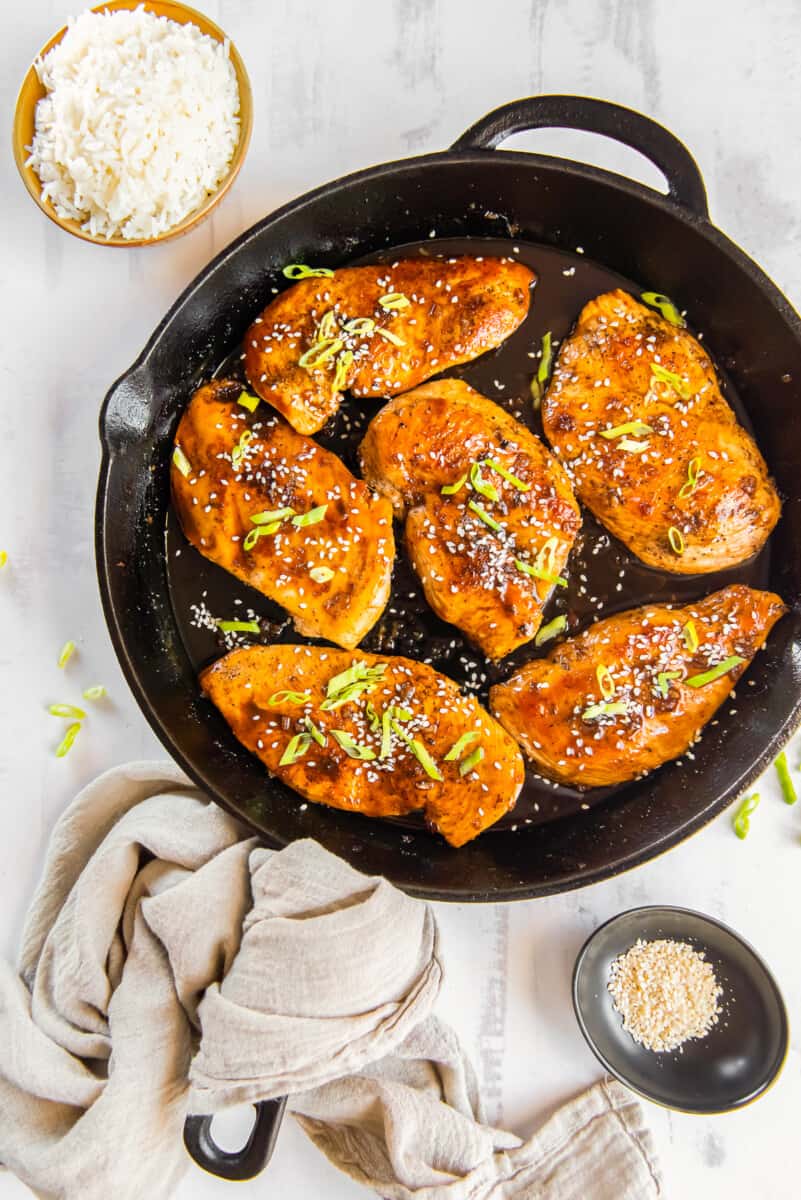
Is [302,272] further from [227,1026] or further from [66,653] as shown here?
[227,1026]

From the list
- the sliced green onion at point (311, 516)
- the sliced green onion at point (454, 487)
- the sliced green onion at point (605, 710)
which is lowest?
the sliced green onion at point (605, 710)

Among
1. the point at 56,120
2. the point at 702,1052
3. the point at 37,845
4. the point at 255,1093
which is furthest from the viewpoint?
the point at 37,845

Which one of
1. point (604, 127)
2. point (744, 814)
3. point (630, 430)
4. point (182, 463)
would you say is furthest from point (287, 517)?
point (744, 814)

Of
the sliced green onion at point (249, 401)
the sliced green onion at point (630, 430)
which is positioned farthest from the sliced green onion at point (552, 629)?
the sliced green onion at point (249, 401)

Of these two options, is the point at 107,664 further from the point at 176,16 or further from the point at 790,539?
the point at 790,539

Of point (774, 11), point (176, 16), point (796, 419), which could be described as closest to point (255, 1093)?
point (796, 419)

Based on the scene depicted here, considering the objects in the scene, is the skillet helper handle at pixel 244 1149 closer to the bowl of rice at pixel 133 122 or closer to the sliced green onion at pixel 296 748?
the sliced green onion at pixel 296 748
